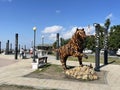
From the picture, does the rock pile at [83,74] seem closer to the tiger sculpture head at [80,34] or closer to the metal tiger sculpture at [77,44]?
the metal tiger sculpture at [77,44]

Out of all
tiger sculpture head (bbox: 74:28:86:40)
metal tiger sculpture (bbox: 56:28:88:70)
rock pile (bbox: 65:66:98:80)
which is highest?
tiger sculpture head (bbox: 74:28:86:40)

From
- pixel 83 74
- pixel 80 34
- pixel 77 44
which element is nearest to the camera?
pixel 83 74

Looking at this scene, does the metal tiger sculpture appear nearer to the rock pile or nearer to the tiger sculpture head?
the tiger sculpture head

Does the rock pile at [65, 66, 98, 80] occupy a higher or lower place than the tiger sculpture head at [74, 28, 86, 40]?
lower

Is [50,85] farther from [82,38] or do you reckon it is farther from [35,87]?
[82,38]

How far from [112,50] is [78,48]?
5292 cm

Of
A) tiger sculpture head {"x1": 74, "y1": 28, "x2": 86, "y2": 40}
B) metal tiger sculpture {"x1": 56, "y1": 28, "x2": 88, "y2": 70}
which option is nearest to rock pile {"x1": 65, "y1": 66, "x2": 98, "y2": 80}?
metal tiger sculpture {"x1": 56, "y1": 28, "x2": 88, "y2": 70}

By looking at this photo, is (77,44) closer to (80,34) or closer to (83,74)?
(80,34)

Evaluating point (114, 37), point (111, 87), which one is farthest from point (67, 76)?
point (114, 37)

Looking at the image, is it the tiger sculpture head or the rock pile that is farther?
the tiger sculpture head

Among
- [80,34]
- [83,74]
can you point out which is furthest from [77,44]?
[83,74]

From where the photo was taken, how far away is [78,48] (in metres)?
16.7

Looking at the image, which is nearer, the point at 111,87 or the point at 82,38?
the point at 111,87

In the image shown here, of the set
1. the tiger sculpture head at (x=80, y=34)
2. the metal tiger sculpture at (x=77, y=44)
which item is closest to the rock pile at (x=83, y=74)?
the metal tiger sculpture at (x=77, y=44)
